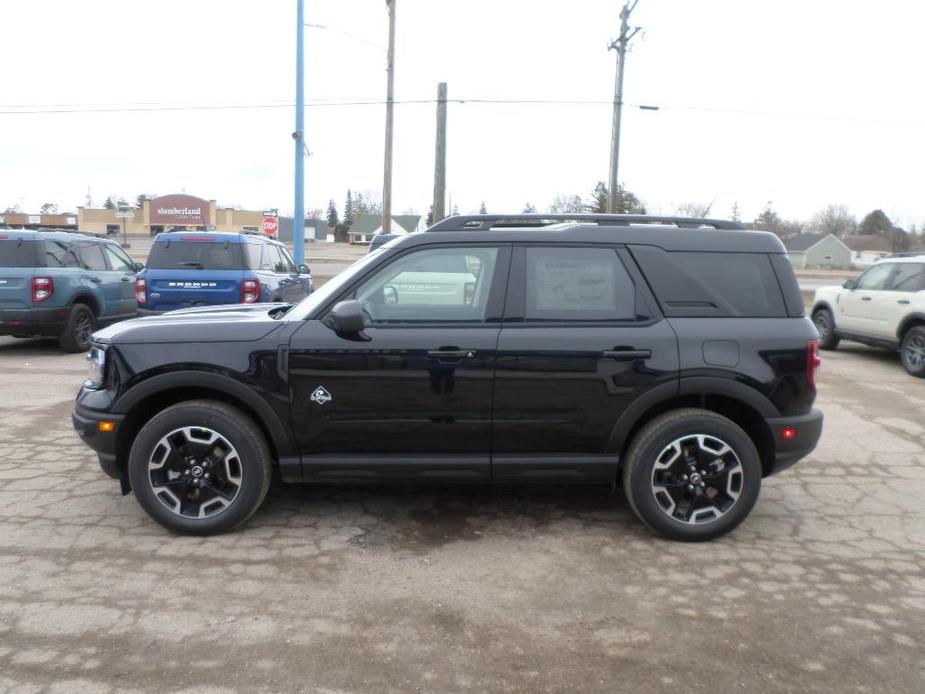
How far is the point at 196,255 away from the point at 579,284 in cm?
765

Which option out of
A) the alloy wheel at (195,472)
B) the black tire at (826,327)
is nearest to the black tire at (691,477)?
the alloy wheel at (195,472)

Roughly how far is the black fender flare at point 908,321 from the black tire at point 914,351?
69 millimetres

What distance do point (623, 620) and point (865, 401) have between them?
21.5 ft

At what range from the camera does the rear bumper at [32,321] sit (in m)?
9.70

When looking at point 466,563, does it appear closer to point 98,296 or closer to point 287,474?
point 287,474

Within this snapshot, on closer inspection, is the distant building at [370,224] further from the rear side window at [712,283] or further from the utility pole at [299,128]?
the rear side window at [712,283]

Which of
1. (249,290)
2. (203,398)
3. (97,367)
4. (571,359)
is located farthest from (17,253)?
Answer: (571,359)

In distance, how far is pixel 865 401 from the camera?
27.6ft

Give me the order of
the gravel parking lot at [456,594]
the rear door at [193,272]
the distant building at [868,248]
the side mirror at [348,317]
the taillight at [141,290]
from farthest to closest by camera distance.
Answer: the distant building at [868,248], the taillight at [141,290], the rear door at [193,272], the side mirror at [348,317], the gravel parking lot at [456,594]

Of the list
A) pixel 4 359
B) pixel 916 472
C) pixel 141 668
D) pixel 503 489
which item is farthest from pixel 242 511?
pixel 4 359

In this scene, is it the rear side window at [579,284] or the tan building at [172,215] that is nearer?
the rear side window at [579,284]

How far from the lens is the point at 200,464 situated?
4090 mm

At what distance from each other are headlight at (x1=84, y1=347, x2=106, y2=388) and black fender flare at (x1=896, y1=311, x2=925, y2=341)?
35.1 feet

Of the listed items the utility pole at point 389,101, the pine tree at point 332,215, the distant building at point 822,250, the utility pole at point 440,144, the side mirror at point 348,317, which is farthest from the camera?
the pine tree at point 332,215
